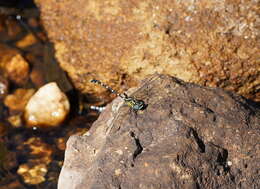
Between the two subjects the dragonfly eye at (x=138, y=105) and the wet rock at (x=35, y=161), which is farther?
the wet rock at (x=35, y=161)

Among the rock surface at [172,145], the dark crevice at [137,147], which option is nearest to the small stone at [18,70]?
the rock surface at [172,145]

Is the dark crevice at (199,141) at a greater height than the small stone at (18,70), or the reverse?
the dark crevice at (199,141)

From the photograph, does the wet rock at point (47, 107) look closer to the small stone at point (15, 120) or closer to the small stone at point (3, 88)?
the small stone at point (15, 120)

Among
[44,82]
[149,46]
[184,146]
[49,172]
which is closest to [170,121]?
[184,146]

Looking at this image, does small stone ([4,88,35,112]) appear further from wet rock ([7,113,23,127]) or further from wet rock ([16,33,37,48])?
wet rock ([16,33,37,48])

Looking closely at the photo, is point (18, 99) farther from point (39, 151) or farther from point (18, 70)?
point (39, 151)

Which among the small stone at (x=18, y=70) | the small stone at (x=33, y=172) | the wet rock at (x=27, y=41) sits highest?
the wet rock at (x=27, y=41)

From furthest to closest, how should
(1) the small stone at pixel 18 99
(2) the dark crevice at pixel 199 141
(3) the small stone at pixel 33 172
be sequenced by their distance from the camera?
(1) the small stone at pixel 18 99
(3) the small stone at pixel 33 172
(2) the dark crevice at pixel 199 141

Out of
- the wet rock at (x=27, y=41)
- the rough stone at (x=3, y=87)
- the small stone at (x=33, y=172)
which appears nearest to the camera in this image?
the small stone at (x=33, y=172)
